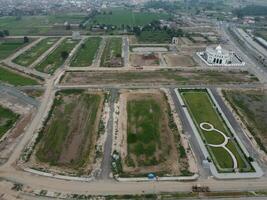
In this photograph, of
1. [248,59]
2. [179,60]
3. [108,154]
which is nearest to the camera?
[108,154]

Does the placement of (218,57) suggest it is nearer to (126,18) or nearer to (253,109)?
(253,109)

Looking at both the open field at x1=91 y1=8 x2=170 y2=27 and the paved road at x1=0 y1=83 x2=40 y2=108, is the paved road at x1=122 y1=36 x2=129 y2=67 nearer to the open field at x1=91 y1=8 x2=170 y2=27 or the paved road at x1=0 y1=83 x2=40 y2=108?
the paved road at x1=0 y1=83 x2=40 y2=108

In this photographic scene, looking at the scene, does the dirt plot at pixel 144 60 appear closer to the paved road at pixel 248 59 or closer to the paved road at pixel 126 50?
the paved road at pixel 126 50

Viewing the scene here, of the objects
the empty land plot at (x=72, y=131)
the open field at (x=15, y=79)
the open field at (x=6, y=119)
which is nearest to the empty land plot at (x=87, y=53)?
the open field at (x=15, y=79)

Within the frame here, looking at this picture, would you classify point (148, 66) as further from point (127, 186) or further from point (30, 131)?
point (127, 186)

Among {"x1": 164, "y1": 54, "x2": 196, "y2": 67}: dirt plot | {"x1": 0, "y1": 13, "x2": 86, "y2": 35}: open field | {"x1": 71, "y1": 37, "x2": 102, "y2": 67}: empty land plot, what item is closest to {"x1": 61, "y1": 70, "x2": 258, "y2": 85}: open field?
{"x1": 164, "y1": 54, "x2": 196, "y2": 67}: dirt plot

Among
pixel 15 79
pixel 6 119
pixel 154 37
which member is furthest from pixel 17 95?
pixel 154 37

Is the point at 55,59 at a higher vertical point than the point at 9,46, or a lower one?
higher
